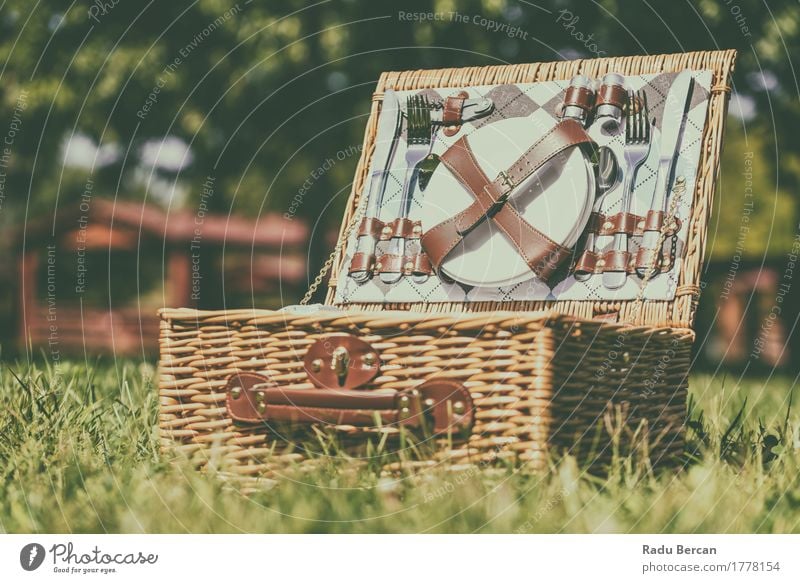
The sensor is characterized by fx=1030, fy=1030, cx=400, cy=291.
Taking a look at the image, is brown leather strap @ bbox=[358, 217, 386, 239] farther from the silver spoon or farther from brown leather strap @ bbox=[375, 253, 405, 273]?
the silver spoon

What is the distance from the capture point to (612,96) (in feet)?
8.77

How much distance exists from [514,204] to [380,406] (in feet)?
3.14

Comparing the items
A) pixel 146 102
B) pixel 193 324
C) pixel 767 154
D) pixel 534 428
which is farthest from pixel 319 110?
pixel 534 428

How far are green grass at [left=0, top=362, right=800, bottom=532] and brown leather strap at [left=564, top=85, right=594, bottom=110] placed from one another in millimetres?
985

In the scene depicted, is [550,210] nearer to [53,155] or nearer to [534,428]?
[534,428]

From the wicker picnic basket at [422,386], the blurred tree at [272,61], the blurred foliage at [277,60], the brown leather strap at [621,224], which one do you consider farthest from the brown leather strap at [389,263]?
the blurred foliage at [277,60]

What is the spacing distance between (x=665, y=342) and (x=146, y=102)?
3659 millimetres

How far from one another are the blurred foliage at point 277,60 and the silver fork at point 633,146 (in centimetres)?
186

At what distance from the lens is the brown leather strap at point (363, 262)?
2734 millimetres

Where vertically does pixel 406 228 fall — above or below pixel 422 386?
above

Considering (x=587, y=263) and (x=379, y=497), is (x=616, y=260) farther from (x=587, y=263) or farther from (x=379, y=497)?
(x=379, y=497)

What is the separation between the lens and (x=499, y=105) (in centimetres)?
283
